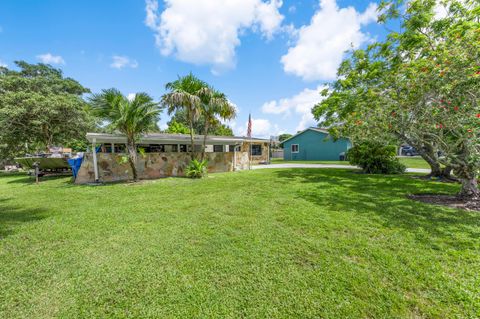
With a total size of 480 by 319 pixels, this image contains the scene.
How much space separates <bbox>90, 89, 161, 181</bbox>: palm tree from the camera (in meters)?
8.07

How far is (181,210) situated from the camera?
16.2ft

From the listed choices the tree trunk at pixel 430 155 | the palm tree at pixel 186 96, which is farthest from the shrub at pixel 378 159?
the palm tree at pixel 186 96

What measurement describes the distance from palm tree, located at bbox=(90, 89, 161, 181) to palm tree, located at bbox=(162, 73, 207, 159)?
78cm

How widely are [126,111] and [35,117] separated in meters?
11.2

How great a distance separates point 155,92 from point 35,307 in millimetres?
8533

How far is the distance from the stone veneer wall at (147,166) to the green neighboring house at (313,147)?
15.6 meters

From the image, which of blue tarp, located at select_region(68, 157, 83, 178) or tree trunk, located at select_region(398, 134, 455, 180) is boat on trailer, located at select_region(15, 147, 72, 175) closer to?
blue tarp, located at select_region(68, 157, 83, 178)

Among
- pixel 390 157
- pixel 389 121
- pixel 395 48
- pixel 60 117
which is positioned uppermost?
pixel 395 48

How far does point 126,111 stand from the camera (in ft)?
26.4

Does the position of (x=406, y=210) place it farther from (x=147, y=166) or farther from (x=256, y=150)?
(x=256, y=150)

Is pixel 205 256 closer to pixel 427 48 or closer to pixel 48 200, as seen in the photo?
pixel 48 200

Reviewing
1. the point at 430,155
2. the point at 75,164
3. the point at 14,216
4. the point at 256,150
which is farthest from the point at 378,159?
the point at 75,164

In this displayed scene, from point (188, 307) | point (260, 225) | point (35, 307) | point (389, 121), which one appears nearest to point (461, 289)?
point (260, 225)

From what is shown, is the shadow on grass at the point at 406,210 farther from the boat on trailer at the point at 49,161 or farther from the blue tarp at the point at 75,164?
the boat on trailer at the point at 49,161
